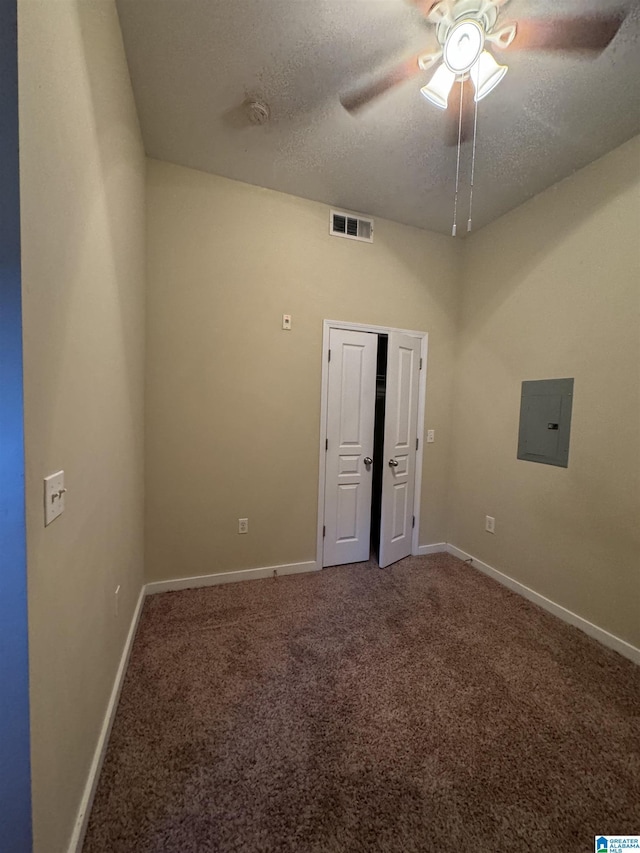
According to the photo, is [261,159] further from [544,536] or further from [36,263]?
[544,536]

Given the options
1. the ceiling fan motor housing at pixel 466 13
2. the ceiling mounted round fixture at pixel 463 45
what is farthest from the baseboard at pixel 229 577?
the ceiling fan motor housing at pixel 466 13

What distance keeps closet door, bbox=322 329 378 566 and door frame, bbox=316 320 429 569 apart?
0.15 feet

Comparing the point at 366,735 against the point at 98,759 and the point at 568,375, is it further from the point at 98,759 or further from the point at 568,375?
the point at 568,375

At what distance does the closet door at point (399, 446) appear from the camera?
2764 mm

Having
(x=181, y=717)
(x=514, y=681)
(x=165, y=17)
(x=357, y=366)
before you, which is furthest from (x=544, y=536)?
(x=165, y=17)

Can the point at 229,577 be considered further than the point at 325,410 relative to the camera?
No

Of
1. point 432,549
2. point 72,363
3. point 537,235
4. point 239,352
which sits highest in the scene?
point 537,235

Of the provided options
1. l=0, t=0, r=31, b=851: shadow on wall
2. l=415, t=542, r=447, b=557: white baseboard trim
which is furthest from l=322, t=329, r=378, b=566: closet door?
l=0, t=0, r=31, b=851: shadow on wall

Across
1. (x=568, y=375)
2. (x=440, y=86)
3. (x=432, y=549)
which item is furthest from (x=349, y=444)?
(x=440, y=86)

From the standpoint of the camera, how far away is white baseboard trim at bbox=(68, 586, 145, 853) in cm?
94

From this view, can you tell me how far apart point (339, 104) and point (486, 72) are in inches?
28.9

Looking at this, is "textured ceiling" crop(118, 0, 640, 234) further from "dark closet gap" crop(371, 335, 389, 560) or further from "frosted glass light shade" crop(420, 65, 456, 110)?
"dark closet gap" crop(371, 335, 389, 560)

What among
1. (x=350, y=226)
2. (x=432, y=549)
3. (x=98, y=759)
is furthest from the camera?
(x=432, y=549)

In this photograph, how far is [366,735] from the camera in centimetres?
131
